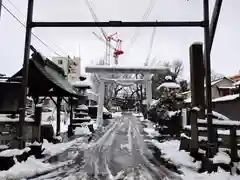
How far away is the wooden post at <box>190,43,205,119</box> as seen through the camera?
8062mm

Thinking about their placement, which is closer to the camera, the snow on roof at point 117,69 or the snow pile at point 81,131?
the snow pile at point 81,131

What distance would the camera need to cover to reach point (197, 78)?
8156mm

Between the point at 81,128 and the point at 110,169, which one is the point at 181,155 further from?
the point at 81,128

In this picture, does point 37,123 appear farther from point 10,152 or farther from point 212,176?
point 212,176

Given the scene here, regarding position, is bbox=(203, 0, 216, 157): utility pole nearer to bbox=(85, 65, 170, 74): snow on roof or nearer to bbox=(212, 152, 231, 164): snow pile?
bbox=(212, 152, 231, 164): snow pile

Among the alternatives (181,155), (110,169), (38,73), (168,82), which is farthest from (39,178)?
(168,82)

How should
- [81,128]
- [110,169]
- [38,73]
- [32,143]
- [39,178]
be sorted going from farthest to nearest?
[81,128], [38,73], [32,143], [110,169], [39,178]

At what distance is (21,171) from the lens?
5949 mm

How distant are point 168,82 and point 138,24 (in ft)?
32.4

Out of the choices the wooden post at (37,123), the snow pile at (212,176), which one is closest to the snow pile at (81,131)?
the wooden post at (37,123)

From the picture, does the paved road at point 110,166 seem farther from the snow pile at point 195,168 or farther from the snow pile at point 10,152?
the snow pile at point 10,152

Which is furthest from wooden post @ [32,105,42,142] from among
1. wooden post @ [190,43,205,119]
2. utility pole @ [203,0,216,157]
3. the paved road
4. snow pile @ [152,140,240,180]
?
utility pole @ [203,0,216,157]

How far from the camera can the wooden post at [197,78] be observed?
317 inches

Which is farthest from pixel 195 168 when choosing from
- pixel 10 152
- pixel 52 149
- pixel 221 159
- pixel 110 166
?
pixel 52 149
